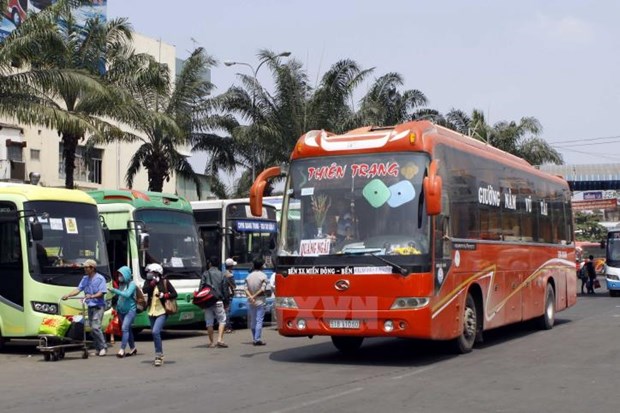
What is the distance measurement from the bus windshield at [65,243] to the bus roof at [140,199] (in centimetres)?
192

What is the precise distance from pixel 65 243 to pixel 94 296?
179cm

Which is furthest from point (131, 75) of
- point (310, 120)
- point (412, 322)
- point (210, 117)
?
point (412, 322)

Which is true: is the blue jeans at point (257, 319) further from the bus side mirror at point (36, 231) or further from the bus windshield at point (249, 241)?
the bus windshield at point (249, 241)

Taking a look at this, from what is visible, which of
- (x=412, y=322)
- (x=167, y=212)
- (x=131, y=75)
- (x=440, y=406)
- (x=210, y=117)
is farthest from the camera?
(x=210, y=117)

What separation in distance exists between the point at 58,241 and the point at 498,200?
327 inches

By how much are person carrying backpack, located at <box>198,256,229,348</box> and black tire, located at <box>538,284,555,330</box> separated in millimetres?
6973

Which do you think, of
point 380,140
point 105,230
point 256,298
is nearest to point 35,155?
point 105,230

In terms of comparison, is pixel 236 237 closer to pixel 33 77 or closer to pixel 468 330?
pixel 33 77

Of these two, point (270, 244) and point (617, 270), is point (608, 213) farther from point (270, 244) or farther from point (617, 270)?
point (270, 244)

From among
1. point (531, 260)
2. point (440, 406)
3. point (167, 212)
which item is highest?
point (167, 212)

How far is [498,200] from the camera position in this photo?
55.5 ft

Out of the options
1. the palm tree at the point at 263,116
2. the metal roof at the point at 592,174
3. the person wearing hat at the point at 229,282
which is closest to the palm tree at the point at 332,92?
the palm tree at the point at 263,116

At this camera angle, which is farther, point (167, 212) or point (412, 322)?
point (167, 212)

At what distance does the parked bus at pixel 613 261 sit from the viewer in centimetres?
3641
